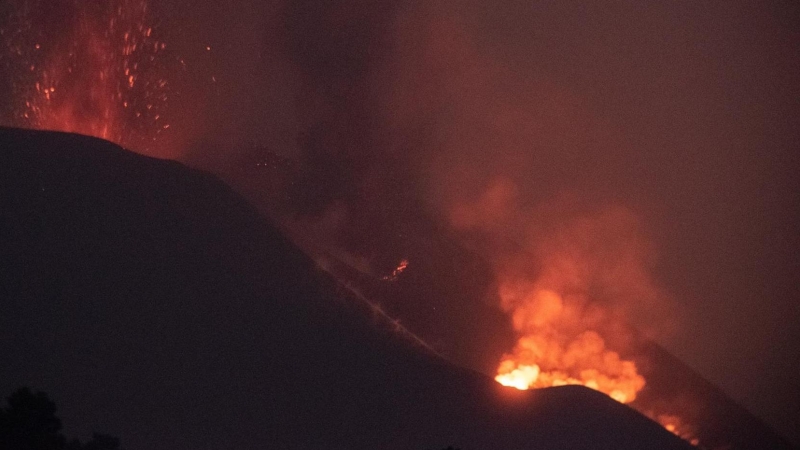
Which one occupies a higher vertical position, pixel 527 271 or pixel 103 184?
pixel 527 271

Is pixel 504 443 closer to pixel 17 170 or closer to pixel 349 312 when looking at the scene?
pixel 349 312

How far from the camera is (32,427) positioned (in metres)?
5.22

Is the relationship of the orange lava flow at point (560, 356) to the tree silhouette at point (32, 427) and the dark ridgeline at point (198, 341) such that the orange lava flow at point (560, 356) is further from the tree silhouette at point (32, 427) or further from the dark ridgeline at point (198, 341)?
the tree silhouette at point (32, 427)

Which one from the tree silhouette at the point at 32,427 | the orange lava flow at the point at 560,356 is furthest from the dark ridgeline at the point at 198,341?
the orange lava flow at the point at 560,356

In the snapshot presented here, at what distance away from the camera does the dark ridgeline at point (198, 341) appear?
8273 mm

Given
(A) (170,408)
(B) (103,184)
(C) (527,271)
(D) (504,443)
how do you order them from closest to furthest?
(A) (170,408), (D) (504,443), (B) (103,184), (C) (527,271)

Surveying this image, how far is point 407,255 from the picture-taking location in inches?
685

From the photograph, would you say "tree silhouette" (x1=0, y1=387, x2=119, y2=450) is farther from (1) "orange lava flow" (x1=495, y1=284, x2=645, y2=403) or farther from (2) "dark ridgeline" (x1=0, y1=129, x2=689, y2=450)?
(1) "orange lava flow" (x1=495, y1=284, x2=645, y2=403)

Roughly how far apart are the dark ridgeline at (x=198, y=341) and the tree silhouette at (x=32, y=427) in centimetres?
214

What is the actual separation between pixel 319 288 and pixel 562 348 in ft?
17.6

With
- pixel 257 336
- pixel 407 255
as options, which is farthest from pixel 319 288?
pixel 407 255

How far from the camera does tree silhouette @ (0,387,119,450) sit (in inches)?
203

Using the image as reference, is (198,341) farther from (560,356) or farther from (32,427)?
(560,356)

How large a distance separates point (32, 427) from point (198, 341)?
394 centimetres
